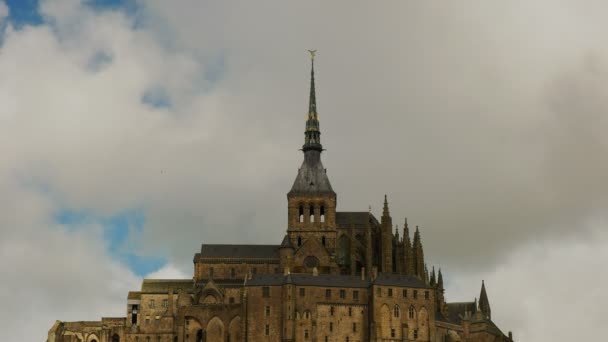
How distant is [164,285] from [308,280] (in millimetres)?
19081

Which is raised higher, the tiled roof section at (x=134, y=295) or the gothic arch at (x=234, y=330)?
the tiled roof section at (x=134, y=295)

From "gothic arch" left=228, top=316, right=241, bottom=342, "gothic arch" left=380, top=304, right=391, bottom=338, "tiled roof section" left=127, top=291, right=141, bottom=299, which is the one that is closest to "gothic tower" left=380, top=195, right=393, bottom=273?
"gothic arch" left=380, top=304, right=391, bottom=338

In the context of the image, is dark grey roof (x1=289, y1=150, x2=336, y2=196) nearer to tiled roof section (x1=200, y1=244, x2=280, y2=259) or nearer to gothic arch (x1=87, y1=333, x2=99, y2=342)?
tiled roof section (x1=200, y1=244, x2=280, y2=259)

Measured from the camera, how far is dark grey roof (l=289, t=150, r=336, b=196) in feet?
443

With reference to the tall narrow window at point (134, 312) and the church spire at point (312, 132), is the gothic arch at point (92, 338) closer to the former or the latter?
the tall narrow window at point (134, 312)

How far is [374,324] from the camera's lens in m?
116

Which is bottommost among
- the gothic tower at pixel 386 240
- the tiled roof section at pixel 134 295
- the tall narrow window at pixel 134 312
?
the tall narrow window at pixel 134 312

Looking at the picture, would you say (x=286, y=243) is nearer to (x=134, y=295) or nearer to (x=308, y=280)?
(x=308, y=280)

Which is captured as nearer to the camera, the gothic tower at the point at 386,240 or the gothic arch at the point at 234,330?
the gothic arch at the point at 234,330

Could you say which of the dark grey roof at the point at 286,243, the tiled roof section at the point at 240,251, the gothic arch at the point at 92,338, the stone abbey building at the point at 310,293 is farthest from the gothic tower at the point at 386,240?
the gothic arch at the point at 92,338

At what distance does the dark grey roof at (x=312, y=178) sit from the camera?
443 ft

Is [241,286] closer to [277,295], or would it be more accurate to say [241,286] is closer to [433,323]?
[277,295]

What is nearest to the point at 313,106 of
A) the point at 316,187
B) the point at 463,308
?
the point at 316,187

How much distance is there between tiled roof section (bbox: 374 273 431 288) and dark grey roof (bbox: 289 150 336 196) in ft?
57.5
